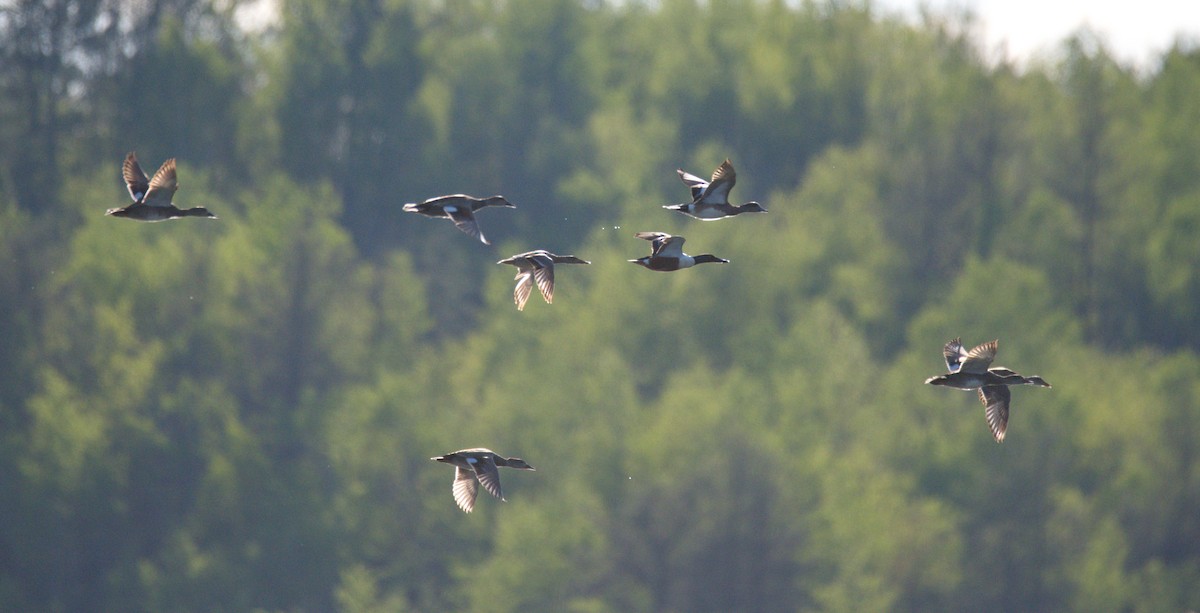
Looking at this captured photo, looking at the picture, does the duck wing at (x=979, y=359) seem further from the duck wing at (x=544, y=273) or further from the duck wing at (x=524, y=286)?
the duck wing at (x=524, y=286)

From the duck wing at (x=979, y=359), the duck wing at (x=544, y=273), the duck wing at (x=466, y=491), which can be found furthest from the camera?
the duck wing at (x=544, y=273)

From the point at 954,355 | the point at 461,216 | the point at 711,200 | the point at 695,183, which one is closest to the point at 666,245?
the point at 711,200

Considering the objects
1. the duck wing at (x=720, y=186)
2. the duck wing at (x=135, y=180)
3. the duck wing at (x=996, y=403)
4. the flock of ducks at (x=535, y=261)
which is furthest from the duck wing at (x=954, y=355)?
the duck wing at (x=135, y=180)

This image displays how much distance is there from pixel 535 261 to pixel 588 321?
50.6 metres

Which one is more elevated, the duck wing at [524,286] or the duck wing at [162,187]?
the duck wing at [162,187]

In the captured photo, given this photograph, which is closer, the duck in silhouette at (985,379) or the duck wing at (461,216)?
the duck in silhouette at (985,379)

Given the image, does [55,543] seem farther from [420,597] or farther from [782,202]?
[782,202]

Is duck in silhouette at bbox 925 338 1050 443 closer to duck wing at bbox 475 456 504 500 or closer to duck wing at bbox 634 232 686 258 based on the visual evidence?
duck wing at bbox 634 232 686 258

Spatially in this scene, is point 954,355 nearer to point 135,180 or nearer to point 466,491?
point 466,491

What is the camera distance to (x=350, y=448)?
67.1 meters

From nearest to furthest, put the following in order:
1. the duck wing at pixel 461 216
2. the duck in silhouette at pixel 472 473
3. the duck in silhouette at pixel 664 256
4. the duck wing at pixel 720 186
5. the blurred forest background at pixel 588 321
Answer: the duck wing at pixel 720 186 < the duck wing at pixel 461 216 < the duck in silhouette at pixel 472 473 < the duck in silhouette at pixel 664 256 < the blurred forest background at pixel 588 321

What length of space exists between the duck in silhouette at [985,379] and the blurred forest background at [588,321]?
3164 cm

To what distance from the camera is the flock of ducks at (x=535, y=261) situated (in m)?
23.2

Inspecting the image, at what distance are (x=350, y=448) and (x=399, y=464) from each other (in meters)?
2.18
